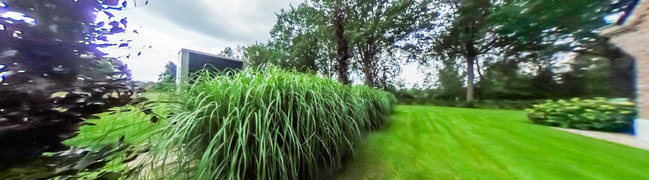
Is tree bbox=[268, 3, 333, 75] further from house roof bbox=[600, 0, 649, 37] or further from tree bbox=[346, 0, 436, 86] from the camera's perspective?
house roof bbox=[600, 0, 649, 37]

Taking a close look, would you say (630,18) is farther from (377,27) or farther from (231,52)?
(231,52)

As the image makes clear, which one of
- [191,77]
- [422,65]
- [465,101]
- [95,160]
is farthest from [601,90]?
[422,65]

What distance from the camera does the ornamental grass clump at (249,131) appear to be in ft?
2.91

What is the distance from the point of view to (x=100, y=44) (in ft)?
2.63

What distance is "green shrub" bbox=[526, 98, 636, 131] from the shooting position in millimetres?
2896

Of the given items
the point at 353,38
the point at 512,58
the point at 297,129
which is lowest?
the point at 297,129

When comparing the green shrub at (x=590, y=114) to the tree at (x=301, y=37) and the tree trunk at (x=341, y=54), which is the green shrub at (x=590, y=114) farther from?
the tree at (x=301, y=37)

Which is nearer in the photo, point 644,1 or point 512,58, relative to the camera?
point 644,1

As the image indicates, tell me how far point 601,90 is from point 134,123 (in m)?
6.19

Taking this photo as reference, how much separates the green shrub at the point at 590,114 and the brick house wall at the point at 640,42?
0.48 metres

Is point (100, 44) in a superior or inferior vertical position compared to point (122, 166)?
superior

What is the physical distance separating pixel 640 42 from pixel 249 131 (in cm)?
437

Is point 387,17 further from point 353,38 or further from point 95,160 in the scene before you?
point 95,160

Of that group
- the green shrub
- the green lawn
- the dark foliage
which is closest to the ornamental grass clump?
the dark foliage
